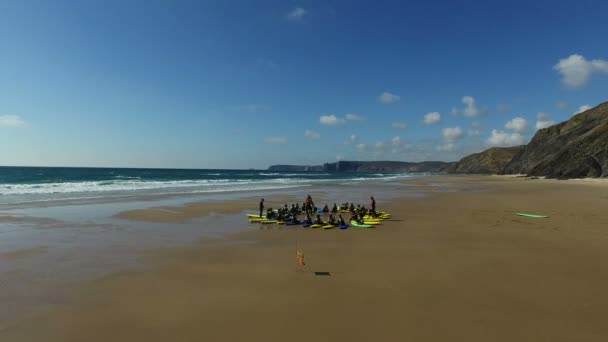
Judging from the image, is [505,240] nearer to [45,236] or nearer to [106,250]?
[106,250]

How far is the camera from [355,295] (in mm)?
8695

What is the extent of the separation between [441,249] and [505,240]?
12.1 feet

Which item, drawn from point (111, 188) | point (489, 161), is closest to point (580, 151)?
point (111, 188)

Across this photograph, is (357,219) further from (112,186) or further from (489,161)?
(489,161)

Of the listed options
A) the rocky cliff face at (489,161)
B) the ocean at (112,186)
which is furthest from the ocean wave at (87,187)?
the rocky cliff face at (489,161)

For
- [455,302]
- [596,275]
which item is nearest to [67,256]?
[455,302]

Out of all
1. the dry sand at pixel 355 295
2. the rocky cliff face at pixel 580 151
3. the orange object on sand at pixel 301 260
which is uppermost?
the rocky cliff face at pixel 580 151

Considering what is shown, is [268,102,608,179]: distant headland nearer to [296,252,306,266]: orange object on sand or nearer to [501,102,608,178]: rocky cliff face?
[501,102,608,178]: rocky cliff face

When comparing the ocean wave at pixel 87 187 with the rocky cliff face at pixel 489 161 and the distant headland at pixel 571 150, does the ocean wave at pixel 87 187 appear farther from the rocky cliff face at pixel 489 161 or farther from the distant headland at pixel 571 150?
the rocky cliff face at pixel 489 161

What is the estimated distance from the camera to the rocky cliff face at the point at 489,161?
5733 inches

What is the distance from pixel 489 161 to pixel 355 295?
163796 mm

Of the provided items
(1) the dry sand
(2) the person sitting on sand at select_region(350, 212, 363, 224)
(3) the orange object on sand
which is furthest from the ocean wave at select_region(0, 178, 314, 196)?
(1) the dry sand

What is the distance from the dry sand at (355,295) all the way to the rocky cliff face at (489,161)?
145 meters

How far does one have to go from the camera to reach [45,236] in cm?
1565
